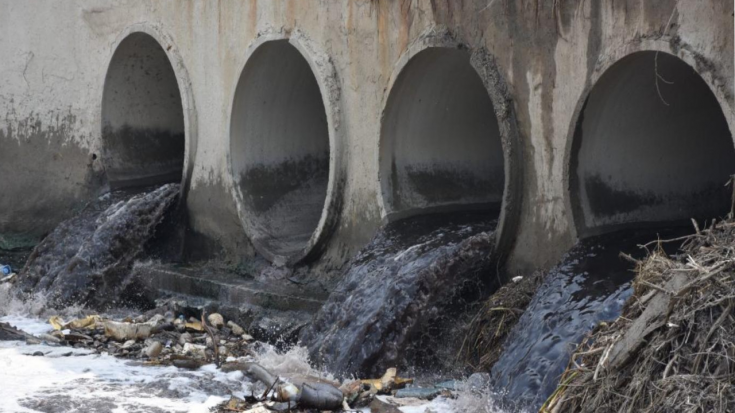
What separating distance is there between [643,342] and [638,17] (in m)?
2.28

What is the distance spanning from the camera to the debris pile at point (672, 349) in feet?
15.1

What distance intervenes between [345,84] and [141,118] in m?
3.85

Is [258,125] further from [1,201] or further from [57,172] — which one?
[1,201]

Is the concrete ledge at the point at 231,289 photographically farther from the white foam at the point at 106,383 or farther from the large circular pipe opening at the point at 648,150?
the large circular pipe opening at the point at 648,150

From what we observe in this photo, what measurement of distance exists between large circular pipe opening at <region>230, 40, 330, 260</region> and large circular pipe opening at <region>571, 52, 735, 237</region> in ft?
10.3

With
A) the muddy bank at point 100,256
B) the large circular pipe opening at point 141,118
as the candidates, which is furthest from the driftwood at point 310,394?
the large circular pipe opening at point 141,118

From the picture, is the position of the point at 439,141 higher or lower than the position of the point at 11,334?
higher

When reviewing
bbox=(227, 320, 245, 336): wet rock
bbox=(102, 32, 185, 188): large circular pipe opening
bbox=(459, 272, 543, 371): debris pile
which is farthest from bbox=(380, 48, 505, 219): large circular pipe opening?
bbox=(102, 32, 185, 188): large circular pipe opening

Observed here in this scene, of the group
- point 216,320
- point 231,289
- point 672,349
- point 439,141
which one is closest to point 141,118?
point 231,289

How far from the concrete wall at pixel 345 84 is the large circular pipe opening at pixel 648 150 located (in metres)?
0.05

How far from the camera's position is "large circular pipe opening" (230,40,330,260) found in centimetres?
995

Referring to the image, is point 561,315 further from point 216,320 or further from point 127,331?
point 127,331

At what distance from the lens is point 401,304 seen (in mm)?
7398

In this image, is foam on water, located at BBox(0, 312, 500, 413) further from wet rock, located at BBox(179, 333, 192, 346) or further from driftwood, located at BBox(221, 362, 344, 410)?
wet rock, located at BBox(179, 333, 192, 346)
